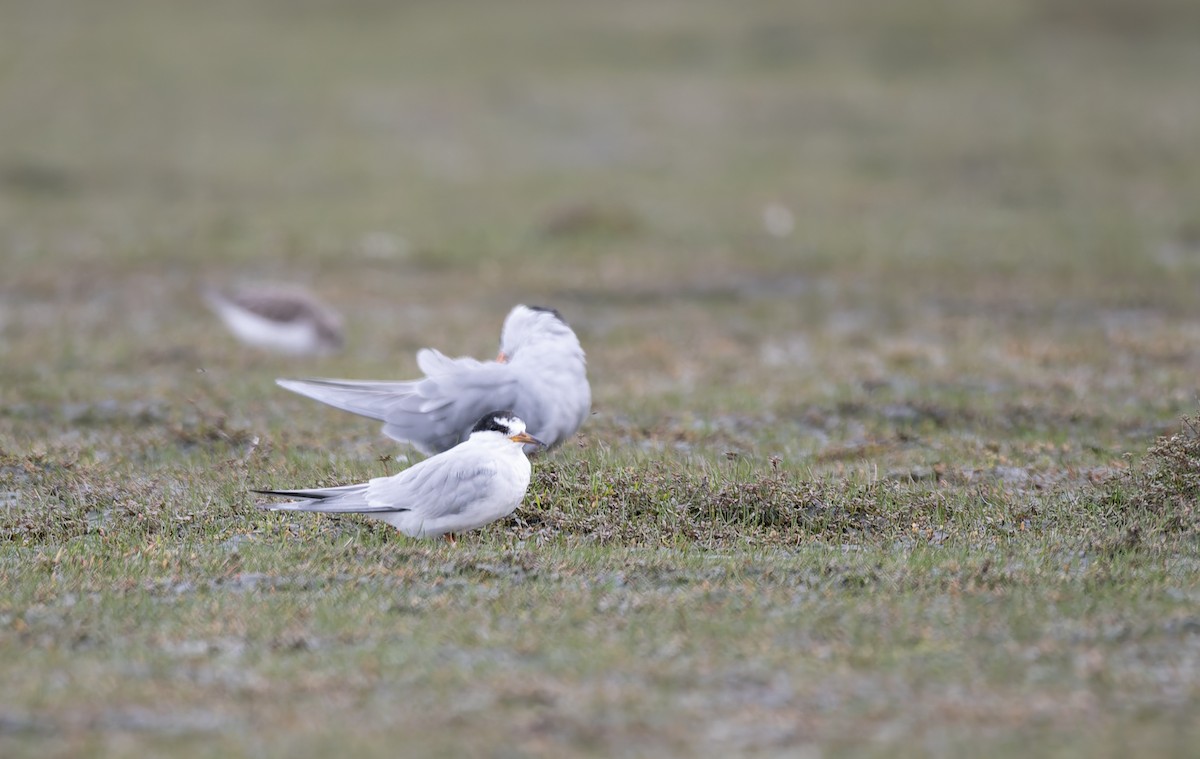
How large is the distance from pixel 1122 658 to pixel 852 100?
24.6 metres

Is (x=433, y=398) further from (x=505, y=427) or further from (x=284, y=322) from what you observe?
(x=284, y=322)

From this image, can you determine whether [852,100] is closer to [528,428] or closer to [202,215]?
[202,215]

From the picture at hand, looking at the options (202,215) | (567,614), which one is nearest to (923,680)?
(567,614)

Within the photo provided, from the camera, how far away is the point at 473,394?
8422 millimetres

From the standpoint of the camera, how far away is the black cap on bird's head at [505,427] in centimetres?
745

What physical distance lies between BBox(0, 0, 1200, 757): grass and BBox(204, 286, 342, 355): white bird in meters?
0.37

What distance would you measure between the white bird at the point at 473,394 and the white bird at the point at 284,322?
488cm

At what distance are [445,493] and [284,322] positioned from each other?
7068 millimetres

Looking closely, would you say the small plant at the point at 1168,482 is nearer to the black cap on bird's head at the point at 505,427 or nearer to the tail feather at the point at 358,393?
the black cap on bird's head at the point at 505,427

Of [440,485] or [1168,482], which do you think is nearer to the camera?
[440,485]

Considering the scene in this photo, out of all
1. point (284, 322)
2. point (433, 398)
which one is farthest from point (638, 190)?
point (433, 398)

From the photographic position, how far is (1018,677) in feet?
17.7

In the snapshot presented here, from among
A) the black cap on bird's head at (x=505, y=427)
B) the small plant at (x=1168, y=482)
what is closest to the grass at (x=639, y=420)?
the small plant at (x=1168, y=482)

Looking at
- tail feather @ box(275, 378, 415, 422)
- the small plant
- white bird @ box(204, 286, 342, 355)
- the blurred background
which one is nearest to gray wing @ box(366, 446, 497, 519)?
tail feather @ box(275, 378, 415, 422)
